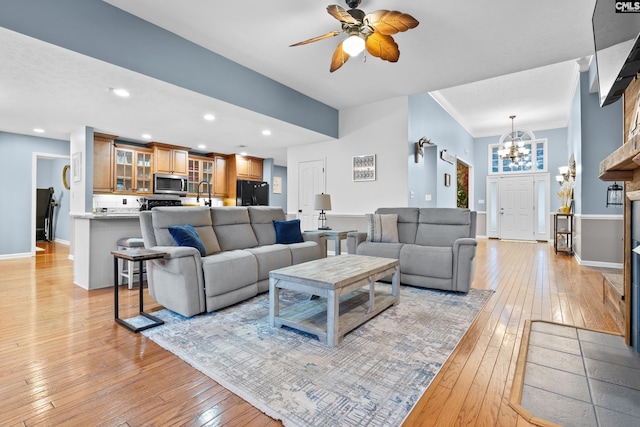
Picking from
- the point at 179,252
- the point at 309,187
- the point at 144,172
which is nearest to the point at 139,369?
the point at 179,252

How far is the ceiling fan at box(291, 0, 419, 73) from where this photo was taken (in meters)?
2.65

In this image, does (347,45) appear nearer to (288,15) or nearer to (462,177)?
(288,15)

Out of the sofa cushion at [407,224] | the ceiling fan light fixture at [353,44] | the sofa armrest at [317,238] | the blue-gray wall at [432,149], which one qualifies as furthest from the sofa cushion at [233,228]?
the blue-gray wall at [432,149]

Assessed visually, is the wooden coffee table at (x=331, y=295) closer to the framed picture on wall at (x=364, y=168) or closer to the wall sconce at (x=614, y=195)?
the framed picture on wall at (x=364, y=168)

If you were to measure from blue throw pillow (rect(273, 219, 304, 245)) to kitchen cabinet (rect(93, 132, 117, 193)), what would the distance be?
3939 mm

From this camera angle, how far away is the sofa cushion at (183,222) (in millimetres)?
3051

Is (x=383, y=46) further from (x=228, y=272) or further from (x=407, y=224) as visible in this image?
(x=228, y=272)

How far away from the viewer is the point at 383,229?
13.7 ft

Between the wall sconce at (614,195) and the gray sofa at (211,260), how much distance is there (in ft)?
15.9

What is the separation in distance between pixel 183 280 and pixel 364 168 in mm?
3942

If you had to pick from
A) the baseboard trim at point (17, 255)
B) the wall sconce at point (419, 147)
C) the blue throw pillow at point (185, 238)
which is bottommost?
the baseboard trim at point (17, 255)

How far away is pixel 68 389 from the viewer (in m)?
1.68

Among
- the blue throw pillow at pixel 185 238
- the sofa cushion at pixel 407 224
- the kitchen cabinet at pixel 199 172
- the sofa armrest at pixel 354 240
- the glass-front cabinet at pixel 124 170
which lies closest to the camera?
the blue throw pillow at pixel 185 238

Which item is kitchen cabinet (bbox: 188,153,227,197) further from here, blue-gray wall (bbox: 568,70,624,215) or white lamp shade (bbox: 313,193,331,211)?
blue-gray wall (bbox: 568,70,624,215)
